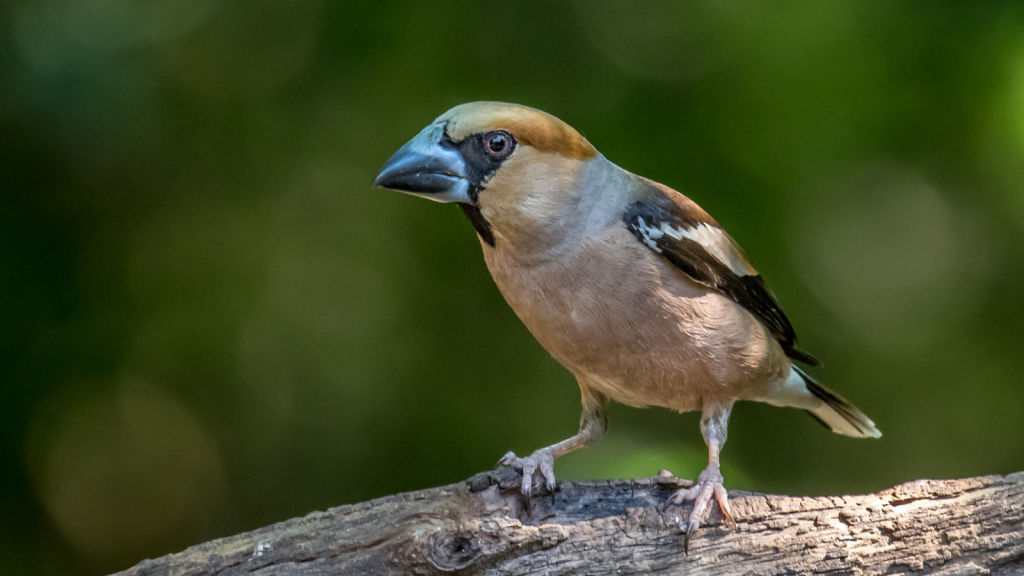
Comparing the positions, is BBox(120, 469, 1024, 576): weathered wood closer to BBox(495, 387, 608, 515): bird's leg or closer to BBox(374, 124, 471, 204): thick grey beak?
BBox(495, 387, 608, 515): bird's leg

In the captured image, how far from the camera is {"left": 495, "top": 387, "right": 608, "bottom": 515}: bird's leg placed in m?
2.58

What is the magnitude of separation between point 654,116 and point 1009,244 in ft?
6.66

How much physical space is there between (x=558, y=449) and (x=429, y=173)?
1.08m

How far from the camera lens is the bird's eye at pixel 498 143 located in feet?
8.31

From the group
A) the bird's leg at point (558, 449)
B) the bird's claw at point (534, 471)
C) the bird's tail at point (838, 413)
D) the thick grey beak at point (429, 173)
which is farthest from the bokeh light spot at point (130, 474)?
the bird's tail at point (838, 413)

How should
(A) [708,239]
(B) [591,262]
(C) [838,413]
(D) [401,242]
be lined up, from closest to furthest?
(B) [591,262]
(A) [708,239]
(C) [838,413]
(D) [401,242]

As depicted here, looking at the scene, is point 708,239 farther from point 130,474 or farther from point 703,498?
point 130,474

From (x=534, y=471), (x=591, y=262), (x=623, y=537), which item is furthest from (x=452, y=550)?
(x=591, y=262)

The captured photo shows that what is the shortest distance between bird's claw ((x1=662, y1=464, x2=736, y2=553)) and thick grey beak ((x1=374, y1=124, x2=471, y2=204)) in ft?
3.90

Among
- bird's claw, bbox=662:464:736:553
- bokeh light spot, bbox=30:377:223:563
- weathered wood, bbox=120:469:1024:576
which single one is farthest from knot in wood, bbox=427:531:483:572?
bokeh light spot, bbox=30:377:223:563

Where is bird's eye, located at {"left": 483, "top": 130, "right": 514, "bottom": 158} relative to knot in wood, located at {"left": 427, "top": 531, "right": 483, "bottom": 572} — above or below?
above

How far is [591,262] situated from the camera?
259 centimetres

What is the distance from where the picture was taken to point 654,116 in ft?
14.2

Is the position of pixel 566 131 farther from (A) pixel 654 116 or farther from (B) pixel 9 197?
(B) pixel 9 197
